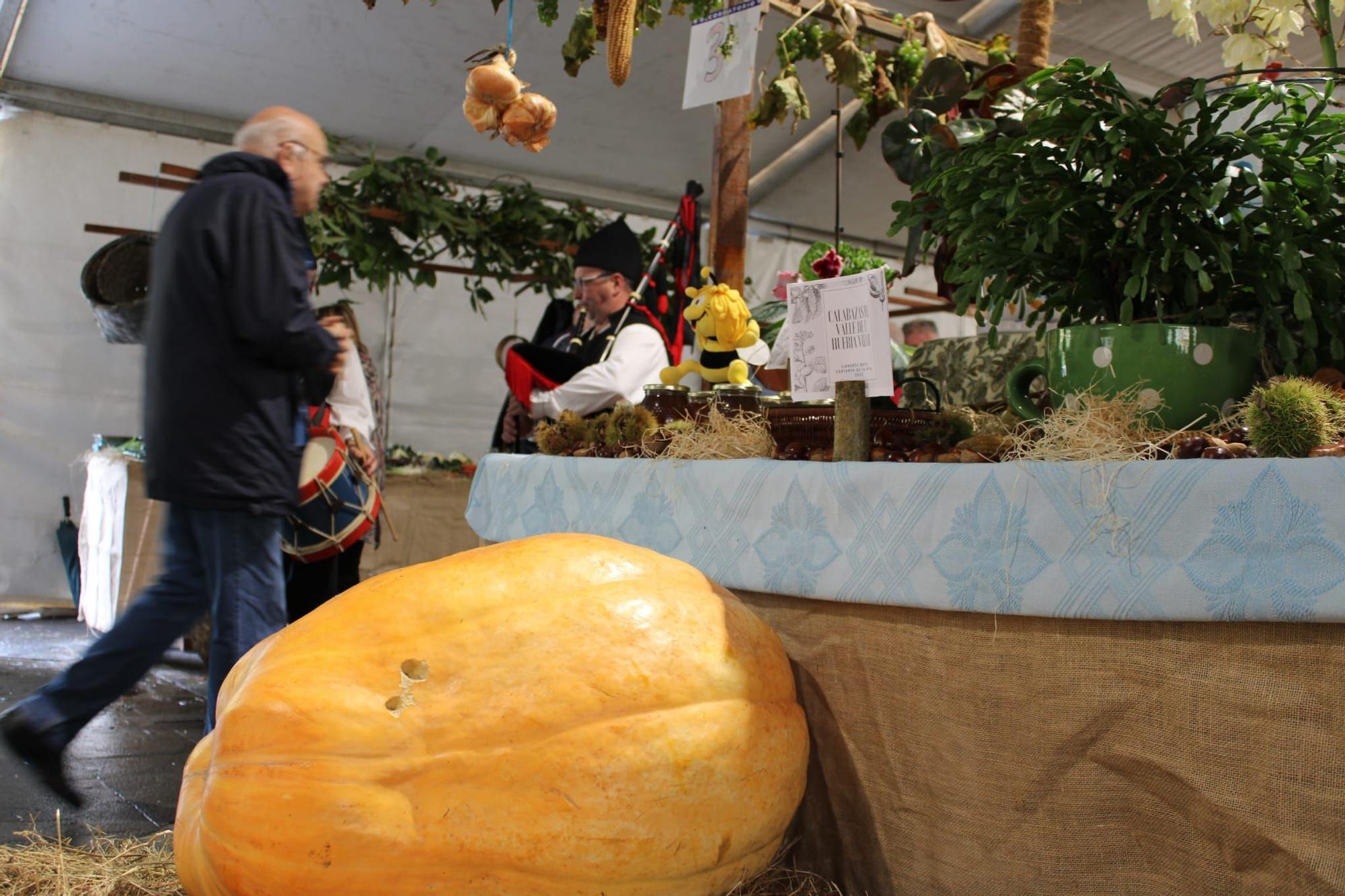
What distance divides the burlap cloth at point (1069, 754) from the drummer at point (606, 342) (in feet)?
7.96

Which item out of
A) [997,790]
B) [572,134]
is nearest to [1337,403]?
[997,790]

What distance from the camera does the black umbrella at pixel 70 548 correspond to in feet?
17.8

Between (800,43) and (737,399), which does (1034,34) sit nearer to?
(800,43)

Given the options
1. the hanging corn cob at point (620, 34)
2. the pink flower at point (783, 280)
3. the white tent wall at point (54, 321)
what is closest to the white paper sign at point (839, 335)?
the pink flower at point (783, 280)

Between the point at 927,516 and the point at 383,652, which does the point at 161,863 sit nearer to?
the point at 383,652

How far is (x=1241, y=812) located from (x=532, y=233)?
5.04 metres

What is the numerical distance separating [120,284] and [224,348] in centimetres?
373

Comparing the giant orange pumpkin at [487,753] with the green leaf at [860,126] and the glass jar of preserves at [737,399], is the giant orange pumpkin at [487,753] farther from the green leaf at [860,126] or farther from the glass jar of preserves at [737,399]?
the green leaf at [860,126]

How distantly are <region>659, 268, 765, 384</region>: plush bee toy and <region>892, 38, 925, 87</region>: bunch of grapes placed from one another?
A: 164 cm

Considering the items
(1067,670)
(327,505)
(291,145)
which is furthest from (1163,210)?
(327,505)

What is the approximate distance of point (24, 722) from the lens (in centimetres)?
194

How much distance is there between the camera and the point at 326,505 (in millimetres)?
3266

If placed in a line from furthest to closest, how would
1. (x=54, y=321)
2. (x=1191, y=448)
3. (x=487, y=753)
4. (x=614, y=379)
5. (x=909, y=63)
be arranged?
1. (x=54, y=321)
2. (x=614, y=379)
3. (x=909, y=63)
4. (x=1191, y=448)
5. (x=487, y=753)

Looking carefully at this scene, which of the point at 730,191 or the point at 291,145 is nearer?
the point at 291,145
